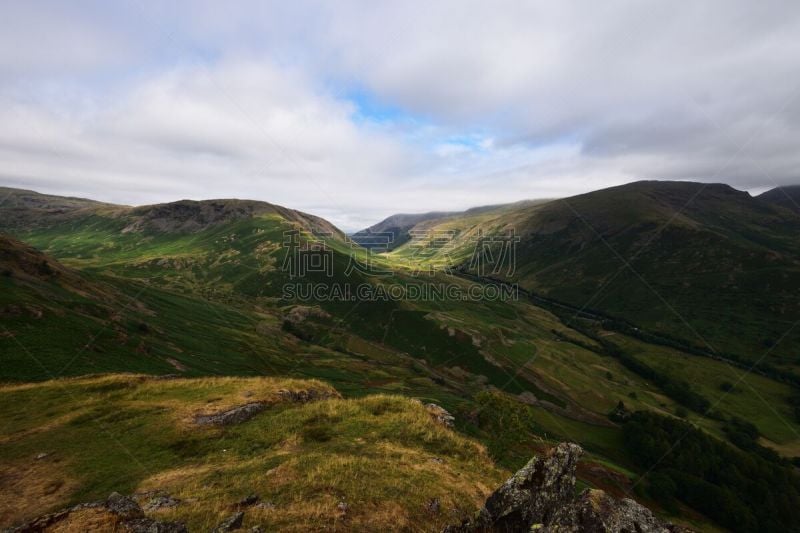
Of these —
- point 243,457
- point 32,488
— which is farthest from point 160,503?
point 32,488

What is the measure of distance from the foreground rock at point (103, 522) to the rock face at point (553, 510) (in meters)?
12.8

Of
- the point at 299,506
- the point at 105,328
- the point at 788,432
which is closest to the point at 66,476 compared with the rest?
the point at 299,506

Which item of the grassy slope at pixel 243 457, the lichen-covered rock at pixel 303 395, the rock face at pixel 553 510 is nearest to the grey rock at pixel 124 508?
the grassy slope at pixel 243 457

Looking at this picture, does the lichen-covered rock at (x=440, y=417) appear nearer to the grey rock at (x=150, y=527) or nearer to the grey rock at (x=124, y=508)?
the grey rock at (x=150, y=527)

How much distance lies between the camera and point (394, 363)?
183000mm

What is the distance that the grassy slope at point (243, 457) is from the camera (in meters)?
20.6

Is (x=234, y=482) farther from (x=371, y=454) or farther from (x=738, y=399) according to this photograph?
(x=738, y=399)

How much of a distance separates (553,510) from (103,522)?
20.3 meters

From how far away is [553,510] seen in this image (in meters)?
16.8

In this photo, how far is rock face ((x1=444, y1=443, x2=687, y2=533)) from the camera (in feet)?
51.0

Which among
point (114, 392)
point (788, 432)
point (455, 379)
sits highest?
point (114, 392)

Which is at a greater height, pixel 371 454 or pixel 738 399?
pixel 371 454

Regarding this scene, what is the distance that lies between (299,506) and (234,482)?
6734 mm

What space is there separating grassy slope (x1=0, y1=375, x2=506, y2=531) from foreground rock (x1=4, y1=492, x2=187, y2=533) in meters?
2.52
